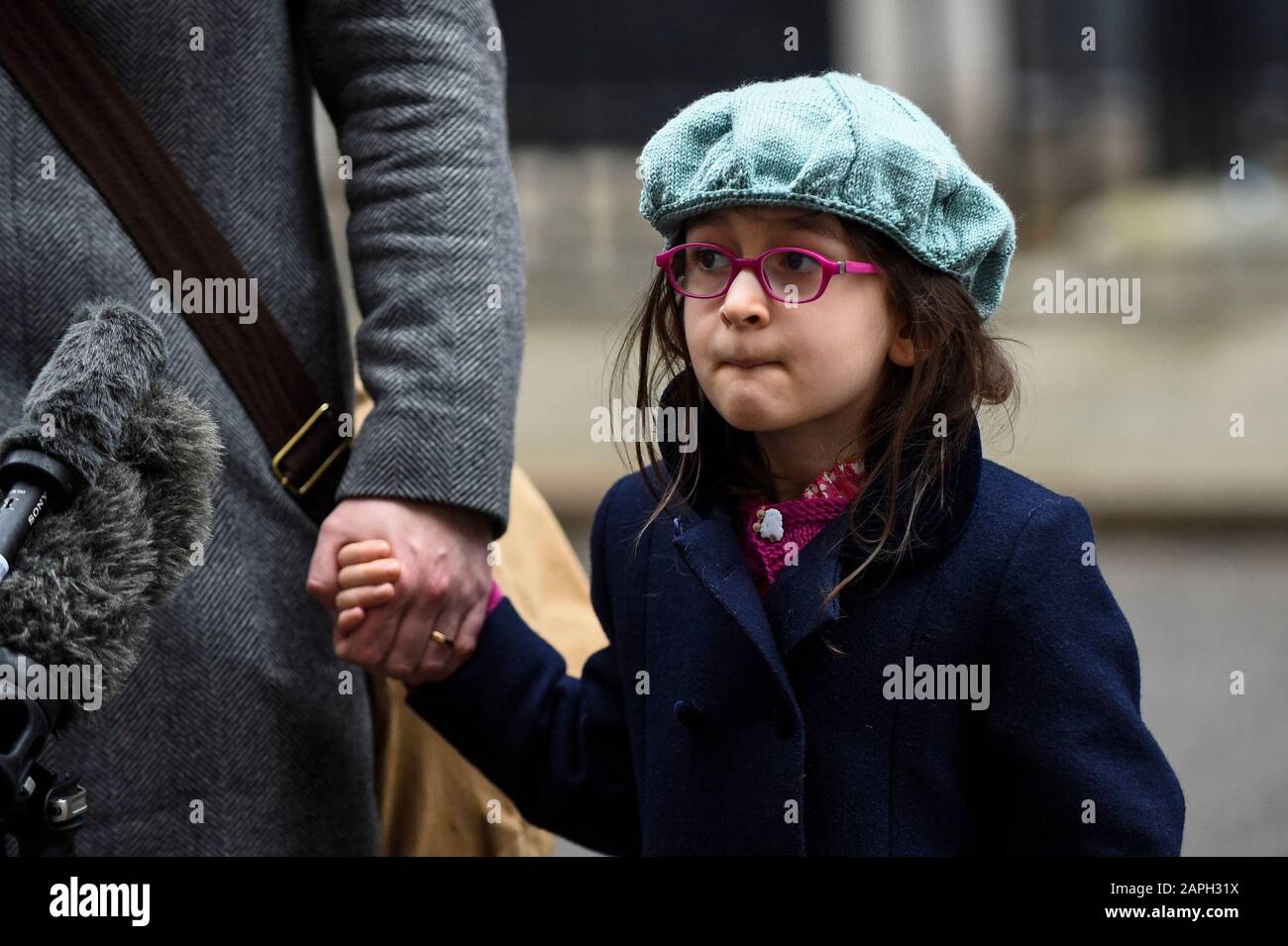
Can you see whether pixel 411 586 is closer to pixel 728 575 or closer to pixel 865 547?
pixel 728 575

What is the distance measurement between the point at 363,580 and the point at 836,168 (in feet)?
2.37

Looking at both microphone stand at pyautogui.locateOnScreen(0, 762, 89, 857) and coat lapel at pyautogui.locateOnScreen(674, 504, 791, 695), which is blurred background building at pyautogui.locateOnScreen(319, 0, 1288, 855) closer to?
coat lapel at pyautogui.locateOnScreen(674, 504, 791, 695)

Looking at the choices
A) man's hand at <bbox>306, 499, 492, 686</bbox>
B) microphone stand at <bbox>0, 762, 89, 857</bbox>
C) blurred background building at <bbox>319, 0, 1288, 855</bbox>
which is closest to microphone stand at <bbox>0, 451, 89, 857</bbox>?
microphone stand at <bbox>0, 762, 89, 857</bbox>

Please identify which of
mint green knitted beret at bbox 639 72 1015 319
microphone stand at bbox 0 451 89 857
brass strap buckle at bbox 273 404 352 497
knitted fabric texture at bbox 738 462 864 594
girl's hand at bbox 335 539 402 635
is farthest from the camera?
brass strap buckle at bbox 273 404 352 497

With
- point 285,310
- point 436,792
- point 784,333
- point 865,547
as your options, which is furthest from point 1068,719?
point 285,310

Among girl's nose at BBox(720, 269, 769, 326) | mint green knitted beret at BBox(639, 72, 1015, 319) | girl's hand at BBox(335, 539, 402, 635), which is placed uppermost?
mint green knitted beret at BBox(639, 72, 1015, 319)

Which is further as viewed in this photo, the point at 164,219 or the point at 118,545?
the point at 164,219

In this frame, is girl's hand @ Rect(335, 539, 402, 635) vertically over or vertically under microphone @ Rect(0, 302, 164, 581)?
under

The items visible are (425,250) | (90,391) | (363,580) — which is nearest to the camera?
(90,391)

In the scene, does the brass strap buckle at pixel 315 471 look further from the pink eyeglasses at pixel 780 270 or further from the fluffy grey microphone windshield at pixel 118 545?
the pink eyeglasses at pixel 780 270

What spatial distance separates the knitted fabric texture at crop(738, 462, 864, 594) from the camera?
2.00m

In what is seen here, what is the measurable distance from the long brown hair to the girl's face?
0.11 feet

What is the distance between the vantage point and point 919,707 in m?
1.91
